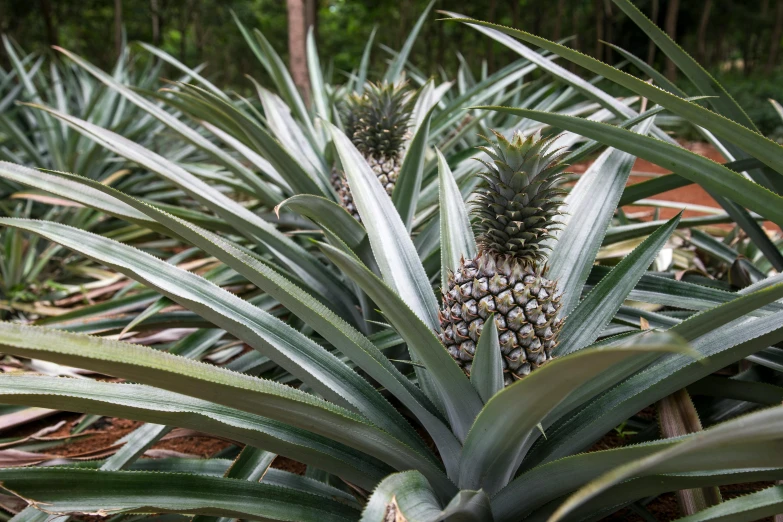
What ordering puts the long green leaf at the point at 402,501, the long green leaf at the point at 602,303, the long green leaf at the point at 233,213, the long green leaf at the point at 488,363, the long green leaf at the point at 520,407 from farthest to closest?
the long green leaf at the point at 233,213, the long green leaf at the point at 602,303, the long green leaf at the point at 488,363, the long green leaf at the point at 402,501, the long green leaf at the point at 520,407

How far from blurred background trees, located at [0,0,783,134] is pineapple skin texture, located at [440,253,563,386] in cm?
974

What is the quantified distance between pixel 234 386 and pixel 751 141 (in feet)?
3.31

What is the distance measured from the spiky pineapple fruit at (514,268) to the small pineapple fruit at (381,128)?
99cm

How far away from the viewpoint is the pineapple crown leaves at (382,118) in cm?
207

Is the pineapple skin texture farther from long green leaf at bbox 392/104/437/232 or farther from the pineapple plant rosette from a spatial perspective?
long green leaf at bbox 392/104/437/232

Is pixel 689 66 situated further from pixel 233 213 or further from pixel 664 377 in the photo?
pixel 233 213

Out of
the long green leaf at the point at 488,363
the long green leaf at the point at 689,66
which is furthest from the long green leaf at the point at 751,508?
the long green leaf at the point at 689,66

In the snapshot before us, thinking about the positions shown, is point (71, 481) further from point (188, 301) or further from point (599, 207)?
point (599, 207)

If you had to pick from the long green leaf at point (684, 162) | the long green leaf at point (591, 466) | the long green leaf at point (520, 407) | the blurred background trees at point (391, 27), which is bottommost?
the long green leaf at point (591, 466)

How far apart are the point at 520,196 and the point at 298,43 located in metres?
4.25

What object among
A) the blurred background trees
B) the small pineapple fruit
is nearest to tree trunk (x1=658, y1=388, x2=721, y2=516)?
the small pineapple fruit

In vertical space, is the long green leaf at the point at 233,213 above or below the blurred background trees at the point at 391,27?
below

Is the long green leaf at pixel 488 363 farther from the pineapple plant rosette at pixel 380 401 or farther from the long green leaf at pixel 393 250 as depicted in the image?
the long green leaf at pixel 393 250

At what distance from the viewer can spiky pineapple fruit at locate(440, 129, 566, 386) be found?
1104 millimetres
